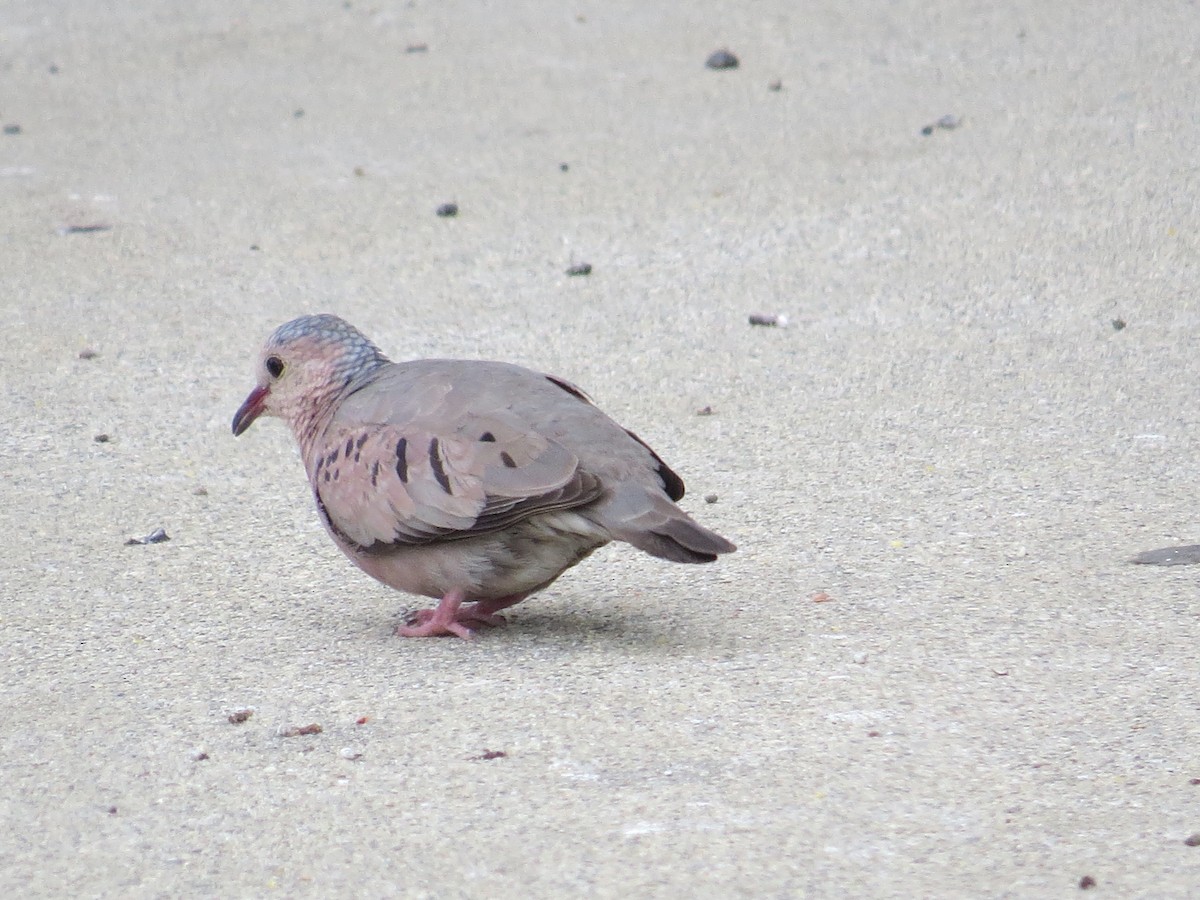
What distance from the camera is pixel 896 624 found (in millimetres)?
4230

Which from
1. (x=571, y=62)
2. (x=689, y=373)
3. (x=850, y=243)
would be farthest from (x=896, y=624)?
(x=571, y=62)

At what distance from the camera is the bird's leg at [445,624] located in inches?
166

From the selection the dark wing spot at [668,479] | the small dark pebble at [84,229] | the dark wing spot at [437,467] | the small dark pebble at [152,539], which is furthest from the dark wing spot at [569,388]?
the small dark pebble at [84,229]

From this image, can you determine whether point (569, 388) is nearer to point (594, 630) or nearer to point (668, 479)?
point (668, 479)

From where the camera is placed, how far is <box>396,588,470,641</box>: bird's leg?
4.22 metres

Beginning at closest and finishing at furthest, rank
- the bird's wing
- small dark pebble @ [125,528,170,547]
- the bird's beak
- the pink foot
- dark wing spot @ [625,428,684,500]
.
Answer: the bird's wing → dark wing spot @ [625,428,684,500] → the pink foot → the bird's beak → small dark pebble @ [125,528,170,547]

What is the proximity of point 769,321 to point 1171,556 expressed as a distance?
2639 mm

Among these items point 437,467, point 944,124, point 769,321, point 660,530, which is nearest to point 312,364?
point 437,467

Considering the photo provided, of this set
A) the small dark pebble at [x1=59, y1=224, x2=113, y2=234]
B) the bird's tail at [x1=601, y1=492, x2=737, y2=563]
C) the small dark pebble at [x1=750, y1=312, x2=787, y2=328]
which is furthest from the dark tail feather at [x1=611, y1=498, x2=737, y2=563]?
the small dark pebble at [x1=59, y1=224, x2=113, y2=234]

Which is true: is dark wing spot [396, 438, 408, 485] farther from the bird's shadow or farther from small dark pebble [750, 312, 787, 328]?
small dark pebble [750, 312, 787, 328]

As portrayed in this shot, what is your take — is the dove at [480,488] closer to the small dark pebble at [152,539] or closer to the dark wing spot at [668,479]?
the dark wing spot at [668,479]

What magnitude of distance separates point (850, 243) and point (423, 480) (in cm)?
393

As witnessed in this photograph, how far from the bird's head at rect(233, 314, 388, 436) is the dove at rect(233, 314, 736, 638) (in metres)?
0.08

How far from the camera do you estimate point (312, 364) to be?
4.56m
